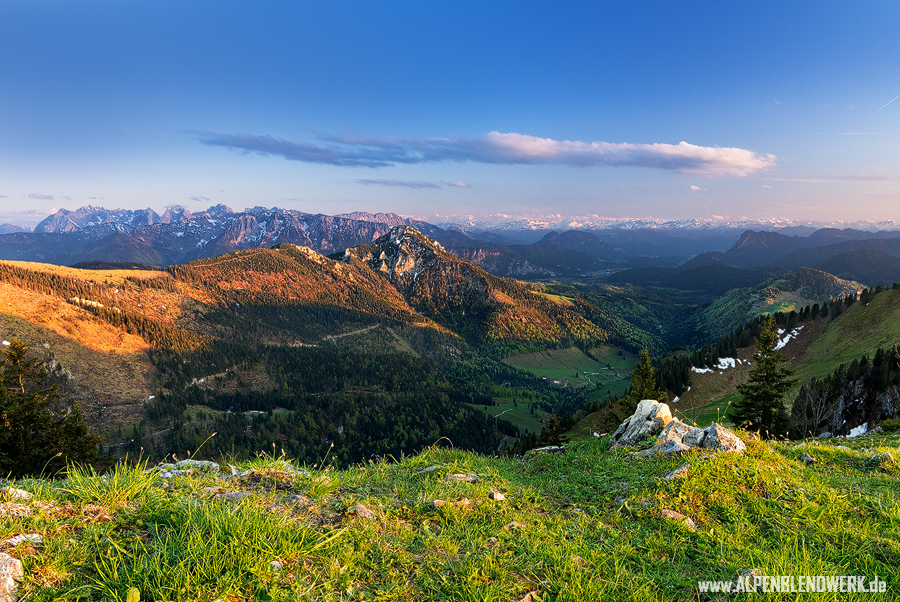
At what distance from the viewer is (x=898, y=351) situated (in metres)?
48.0

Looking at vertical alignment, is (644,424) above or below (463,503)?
below

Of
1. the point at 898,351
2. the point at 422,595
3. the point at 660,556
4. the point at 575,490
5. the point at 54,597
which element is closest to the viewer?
the point at 54,597

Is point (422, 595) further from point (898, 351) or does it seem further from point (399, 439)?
point (399, 439)

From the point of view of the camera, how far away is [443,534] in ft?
19.1

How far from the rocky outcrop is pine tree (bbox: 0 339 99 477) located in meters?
36.2

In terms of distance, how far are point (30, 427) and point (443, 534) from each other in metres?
40.7

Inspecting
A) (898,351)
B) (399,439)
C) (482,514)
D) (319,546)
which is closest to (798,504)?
(482,514)

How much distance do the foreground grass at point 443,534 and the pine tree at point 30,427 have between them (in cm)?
3170

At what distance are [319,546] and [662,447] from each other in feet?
32.9

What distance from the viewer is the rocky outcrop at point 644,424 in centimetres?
1355

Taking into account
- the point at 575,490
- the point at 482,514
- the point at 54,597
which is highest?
the point at 54,597

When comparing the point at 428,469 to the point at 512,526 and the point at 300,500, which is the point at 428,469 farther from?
the point at 300,500

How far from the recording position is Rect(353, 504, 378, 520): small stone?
19.9 ft

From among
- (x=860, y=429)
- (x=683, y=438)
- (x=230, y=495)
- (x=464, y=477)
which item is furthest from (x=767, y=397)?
(x=230, y=495)
